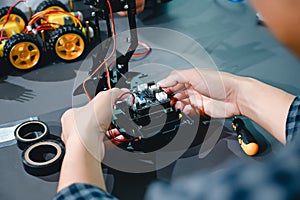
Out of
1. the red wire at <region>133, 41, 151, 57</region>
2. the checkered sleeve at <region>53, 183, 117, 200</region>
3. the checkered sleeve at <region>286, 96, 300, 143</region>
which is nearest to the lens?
the checkered sleeve at <region>53, 183, 117, 200</region>

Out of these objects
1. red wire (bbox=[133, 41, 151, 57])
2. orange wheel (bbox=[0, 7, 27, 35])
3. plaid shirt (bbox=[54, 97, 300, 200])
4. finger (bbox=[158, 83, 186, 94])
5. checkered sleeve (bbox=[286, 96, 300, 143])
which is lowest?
red wire (bbox=[133, 41, 151, 57])

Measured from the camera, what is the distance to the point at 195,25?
1.68 m

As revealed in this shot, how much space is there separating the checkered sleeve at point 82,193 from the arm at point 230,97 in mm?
437

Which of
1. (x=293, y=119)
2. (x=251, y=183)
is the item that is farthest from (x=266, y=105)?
(x=251, y=183)

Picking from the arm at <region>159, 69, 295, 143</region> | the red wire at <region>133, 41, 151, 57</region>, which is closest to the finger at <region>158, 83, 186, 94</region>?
the arm at <region>159, 69, 295, 143</region>

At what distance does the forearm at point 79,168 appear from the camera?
23.6 inches

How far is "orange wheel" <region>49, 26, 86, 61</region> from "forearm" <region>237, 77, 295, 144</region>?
2.36ft

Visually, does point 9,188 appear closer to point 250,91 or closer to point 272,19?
point 250,91

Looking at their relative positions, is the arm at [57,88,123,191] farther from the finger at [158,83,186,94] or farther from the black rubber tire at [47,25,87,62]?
the black rubber tire at [47,25,87,62]

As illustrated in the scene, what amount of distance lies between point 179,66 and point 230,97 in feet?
1.54

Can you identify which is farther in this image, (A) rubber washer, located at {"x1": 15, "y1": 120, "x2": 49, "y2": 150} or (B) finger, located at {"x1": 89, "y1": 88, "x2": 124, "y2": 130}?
(A) rubber washer, located at {"x1": 15, "y1": 120, "x2": 49, "y2": 150}

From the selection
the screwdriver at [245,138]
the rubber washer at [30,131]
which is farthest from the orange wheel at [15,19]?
the screwdriver at [245,138]

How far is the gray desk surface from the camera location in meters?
0.93

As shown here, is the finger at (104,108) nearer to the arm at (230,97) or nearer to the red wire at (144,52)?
the arm at (230,97)
